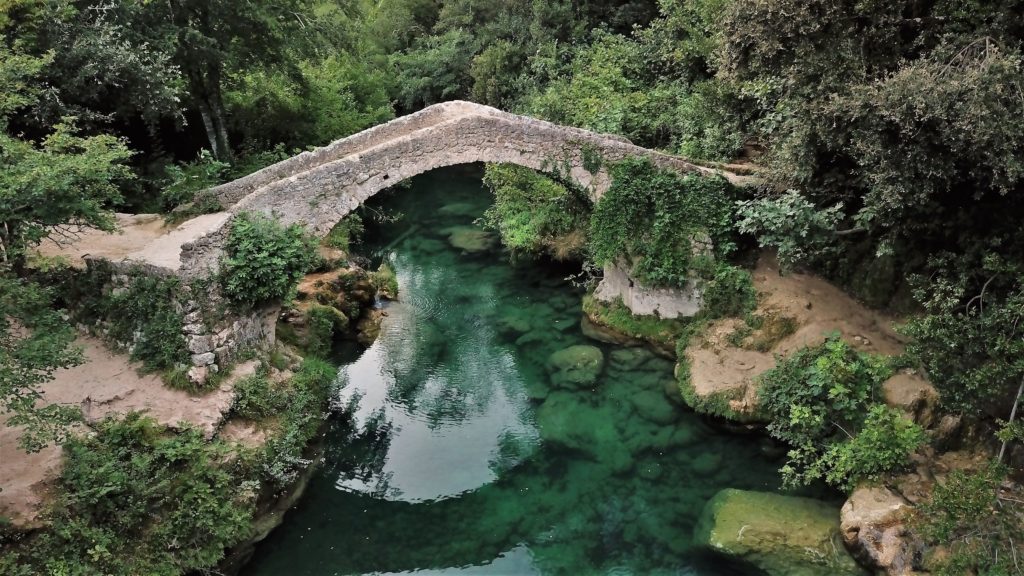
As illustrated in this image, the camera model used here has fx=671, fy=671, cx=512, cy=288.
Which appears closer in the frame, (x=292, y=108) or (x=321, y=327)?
(x=321, y=327)

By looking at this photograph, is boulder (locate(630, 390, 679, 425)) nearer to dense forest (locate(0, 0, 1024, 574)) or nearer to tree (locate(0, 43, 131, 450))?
dense forest (locate(0, 0, 1024, 574))

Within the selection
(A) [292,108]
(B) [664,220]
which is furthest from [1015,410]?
(A) [292,108]

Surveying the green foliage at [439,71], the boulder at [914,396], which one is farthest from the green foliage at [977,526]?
the green foliage at [439,71]

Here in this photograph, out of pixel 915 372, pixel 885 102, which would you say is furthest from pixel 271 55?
pixel 915 372

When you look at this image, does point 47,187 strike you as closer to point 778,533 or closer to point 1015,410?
point 778,533

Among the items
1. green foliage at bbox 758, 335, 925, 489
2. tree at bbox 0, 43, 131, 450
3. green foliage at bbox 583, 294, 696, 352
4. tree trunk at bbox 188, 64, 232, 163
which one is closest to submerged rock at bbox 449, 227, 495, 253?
green foliage at bbox 583, 294, 696, 352

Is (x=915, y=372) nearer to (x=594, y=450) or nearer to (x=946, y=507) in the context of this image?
(x=946, y=507)
